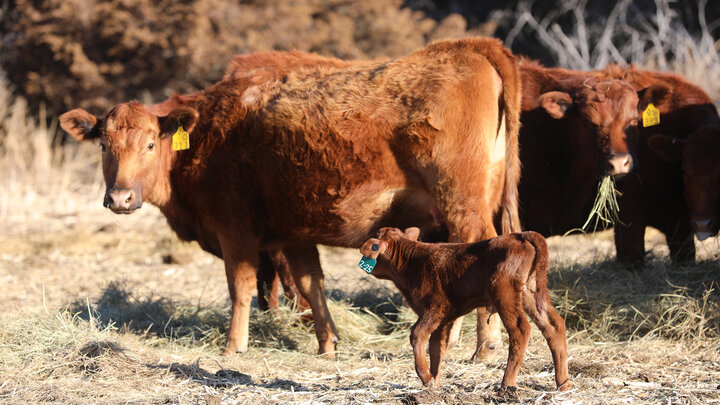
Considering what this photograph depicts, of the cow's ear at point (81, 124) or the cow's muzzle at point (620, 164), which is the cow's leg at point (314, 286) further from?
the cow's muzzle at point (620, 164)

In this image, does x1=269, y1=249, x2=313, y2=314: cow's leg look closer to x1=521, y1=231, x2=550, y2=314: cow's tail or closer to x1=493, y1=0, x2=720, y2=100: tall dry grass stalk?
x1=521, y1=231, x2=550, y2=314: cow's tail

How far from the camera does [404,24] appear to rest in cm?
1680

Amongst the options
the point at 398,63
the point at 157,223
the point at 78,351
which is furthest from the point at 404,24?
the point at 78,351

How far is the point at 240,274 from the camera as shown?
620 centimetres

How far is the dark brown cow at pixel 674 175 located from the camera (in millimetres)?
6793

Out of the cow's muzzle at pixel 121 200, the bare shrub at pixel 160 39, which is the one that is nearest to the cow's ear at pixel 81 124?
the cow's muzzle at pixel 121 200

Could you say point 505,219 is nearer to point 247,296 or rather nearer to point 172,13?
point 247,296

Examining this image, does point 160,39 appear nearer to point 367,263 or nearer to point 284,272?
point 284,272

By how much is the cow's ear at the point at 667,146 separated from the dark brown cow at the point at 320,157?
1664 mm

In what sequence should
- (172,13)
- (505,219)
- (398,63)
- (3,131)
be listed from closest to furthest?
(505,219), (398,63), (172,13), (3,131)

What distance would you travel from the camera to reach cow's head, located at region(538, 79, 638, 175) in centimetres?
651

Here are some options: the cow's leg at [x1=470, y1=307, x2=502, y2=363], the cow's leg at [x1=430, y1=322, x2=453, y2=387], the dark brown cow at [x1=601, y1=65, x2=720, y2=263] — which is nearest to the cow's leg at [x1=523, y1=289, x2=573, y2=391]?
the cow's leg at [x1=430, y1=322, x2=453, y2=387]

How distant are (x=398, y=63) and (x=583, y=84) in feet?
5.78

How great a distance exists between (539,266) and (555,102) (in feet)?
9.26
